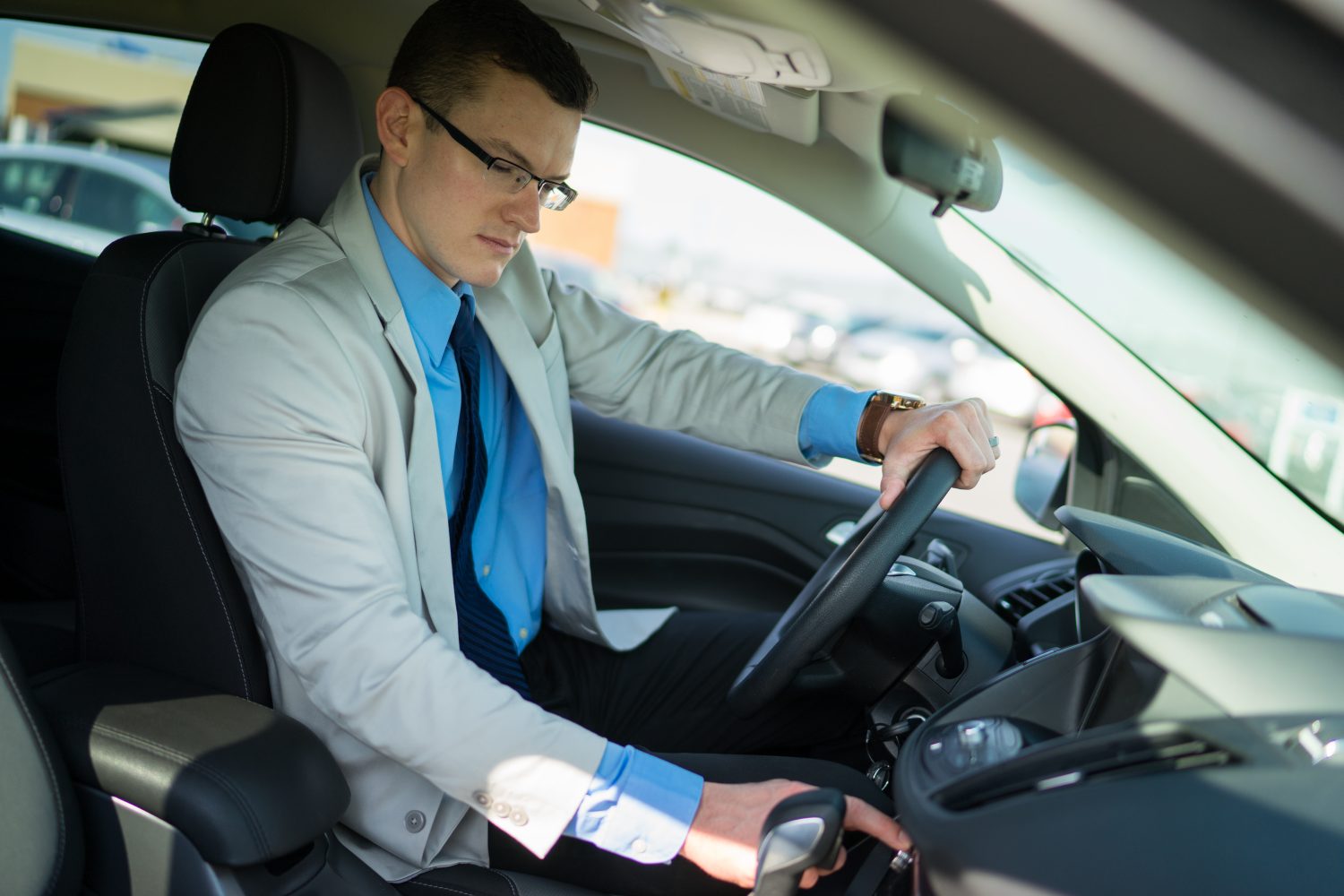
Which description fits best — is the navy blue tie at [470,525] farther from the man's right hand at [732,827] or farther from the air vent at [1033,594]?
the air vent at [1033,594]

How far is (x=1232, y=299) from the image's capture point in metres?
0.50

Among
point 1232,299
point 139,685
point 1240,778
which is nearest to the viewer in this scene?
point 1232,299

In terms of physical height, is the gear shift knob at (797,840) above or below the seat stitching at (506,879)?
above

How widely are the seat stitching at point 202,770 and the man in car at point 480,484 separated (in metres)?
0.14

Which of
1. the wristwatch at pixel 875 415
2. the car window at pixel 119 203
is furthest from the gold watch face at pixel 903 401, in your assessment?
the car window at pixel 119 203

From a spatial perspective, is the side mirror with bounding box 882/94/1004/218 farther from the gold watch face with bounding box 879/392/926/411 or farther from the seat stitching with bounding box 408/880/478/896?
the seat stitching with bounding box 408/880/478/896

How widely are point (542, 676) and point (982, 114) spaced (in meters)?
1.43

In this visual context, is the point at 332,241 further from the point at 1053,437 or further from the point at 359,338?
the point at 1053,437

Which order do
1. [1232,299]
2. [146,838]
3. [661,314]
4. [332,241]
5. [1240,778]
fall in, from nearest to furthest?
[1232,299]
[1240,778]
[146,838]
[332,241]
[661,314]

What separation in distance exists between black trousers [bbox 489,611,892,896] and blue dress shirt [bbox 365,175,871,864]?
0.40 ft

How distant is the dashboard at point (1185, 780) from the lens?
2.33ft

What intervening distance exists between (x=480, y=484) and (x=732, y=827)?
737mm

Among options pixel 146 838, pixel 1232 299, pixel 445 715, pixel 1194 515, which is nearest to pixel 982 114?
pixel 1232 299

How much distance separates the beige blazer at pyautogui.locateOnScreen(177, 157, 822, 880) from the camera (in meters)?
1.20
